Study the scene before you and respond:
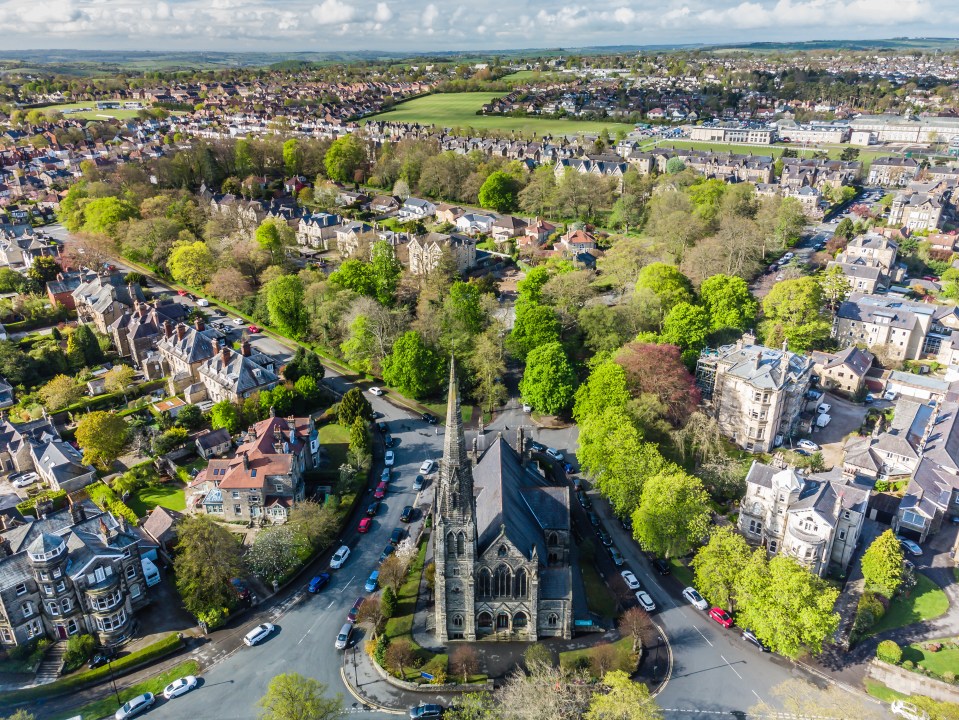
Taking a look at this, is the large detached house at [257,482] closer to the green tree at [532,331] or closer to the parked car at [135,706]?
the parked car at [135,706]

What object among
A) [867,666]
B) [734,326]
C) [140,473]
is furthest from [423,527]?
[734,326]

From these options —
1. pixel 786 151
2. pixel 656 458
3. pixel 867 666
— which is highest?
pixel 786 151

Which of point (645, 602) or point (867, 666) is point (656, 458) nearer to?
point (645, 602)

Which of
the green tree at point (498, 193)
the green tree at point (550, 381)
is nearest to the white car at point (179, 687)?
the green tree at point (550, 381)

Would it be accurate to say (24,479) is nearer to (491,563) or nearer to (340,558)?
(340,558)

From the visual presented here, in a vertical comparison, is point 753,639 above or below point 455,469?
below

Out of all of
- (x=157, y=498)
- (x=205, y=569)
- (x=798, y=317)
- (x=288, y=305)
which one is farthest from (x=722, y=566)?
(x=288, y=305)
